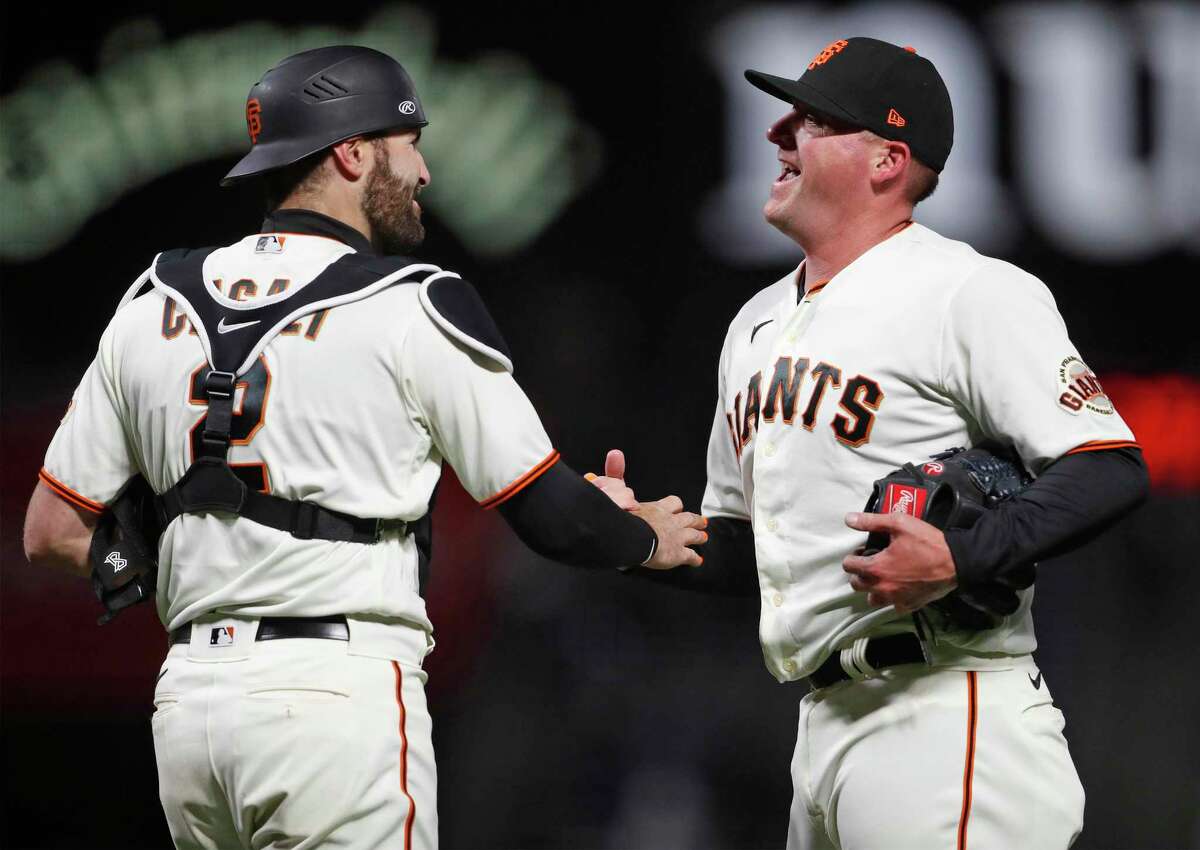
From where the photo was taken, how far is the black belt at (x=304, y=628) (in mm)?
2256

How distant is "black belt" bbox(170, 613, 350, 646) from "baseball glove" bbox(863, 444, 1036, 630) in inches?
32.6

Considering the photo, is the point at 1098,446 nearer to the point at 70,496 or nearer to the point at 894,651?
the point at 894,651

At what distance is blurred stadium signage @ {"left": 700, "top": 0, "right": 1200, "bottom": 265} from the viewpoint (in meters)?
4.36

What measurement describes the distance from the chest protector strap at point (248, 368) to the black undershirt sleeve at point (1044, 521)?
0.91 meters

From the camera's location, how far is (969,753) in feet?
7.55

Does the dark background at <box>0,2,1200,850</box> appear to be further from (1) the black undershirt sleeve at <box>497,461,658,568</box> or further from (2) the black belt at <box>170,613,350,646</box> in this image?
(2) the black belt at <box>170,613,350,646</box>

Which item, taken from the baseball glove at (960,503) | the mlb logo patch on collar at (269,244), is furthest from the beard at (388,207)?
the baseball glove at (960,503)

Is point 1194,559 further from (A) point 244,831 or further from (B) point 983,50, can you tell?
(A) point 244,831

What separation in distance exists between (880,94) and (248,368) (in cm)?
128

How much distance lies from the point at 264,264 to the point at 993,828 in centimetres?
147

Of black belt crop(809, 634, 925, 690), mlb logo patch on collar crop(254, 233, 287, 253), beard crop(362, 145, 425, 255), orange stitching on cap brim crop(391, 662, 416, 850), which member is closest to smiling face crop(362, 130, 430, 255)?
beard crop(362, 145, 425, 255)

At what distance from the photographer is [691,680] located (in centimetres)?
433

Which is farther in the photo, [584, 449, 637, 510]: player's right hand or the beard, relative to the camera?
[584, 449, 637, 510]: player's right hand

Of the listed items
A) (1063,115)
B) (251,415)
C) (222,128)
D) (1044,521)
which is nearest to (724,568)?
(1044,521)
